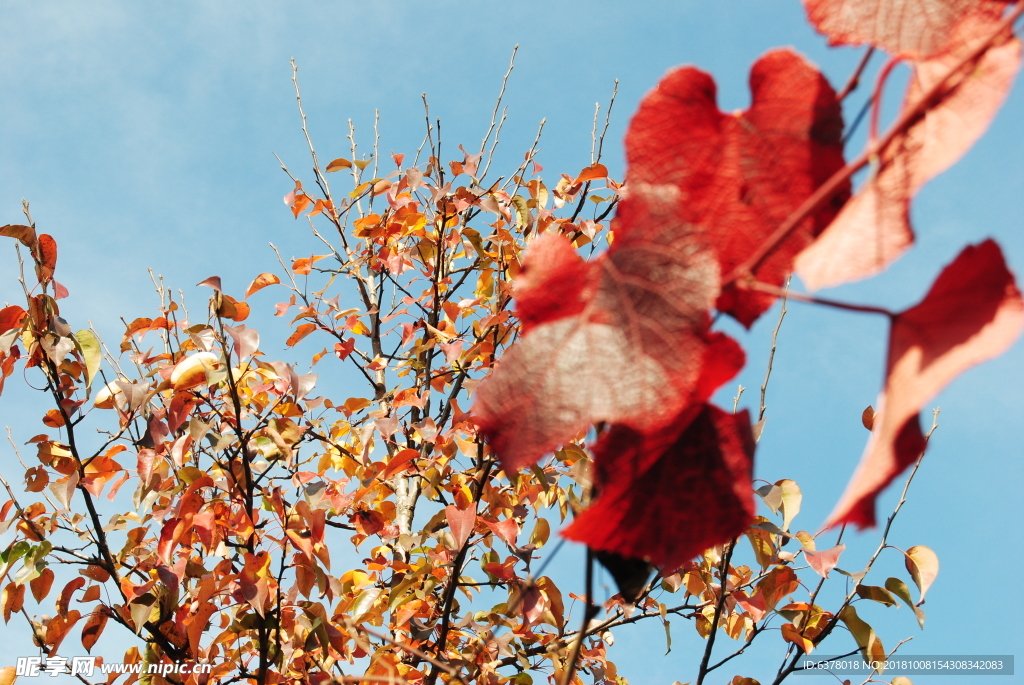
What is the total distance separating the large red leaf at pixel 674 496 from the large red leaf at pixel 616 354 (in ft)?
0.09

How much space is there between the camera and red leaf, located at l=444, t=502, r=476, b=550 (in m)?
1.57

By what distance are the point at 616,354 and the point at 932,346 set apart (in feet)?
0.38

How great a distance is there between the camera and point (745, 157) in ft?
1.08

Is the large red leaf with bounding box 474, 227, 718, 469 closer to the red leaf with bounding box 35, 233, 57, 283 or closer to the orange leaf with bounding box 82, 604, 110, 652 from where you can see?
the red leaf with bounding box 35, 233, 57, 283

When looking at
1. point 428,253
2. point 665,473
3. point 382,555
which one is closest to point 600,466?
point 665,473

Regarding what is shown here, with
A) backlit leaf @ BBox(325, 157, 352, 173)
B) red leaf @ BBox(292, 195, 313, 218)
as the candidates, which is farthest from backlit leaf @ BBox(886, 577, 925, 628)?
red leaf @ BBox(292, 195, 313, 218)

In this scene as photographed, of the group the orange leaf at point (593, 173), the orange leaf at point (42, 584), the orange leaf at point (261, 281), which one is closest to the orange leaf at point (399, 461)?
the orange leaf at point (261, 281)

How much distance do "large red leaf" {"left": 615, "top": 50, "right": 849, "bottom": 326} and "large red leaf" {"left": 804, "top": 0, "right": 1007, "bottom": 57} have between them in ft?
0.09

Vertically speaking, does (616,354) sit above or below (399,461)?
below

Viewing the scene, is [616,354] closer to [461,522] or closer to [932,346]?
[932,346]

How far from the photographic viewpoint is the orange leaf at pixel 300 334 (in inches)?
96.6

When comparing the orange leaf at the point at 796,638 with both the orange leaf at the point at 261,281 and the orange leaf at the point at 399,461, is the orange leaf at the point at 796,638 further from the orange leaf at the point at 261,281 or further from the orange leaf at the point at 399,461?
the orange leaf at the point at 261,281

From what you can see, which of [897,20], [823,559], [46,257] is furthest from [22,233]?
[823,559]

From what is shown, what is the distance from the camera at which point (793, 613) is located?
1.65 m
